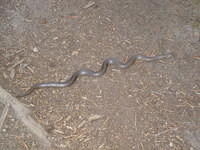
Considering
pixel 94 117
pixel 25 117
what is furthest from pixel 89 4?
pixel 25 117

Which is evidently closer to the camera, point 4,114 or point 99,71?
point 4,114

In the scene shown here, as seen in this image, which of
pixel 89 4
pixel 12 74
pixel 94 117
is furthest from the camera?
pixel 89 4

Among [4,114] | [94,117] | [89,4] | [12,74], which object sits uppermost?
[4,114]

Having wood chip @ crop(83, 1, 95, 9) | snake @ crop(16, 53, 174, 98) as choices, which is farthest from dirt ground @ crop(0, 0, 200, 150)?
snake @ crop(16, 53, 174, 98)

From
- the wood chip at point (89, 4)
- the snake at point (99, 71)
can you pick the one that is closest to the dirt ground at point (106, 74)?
the wood chip at point (89, 4)

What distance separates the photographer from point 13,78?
625 cm

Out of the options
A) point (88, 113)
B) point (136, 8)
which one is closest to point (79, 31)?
point (136, 8)

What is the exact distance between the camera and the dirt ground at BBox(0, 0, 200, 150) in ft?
17.1

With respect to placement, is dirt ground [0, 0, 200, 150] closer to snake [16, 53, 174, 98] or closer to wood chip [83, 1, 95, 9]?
wood chip [83, 1, 95, 9]

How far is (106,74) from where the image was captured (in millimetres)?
6566

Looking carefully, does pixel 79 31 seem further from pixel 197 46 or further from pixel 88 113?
pixel 197 46

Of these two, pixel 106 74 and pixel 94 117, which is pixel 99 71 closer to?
pixel 106 74

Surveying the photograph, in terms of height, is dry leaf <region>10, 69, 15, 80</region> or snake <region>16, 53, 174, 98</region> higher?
dry leaf <region>10, 69, 15, 80</region>

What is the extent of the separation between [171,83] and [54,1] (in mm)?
4390
